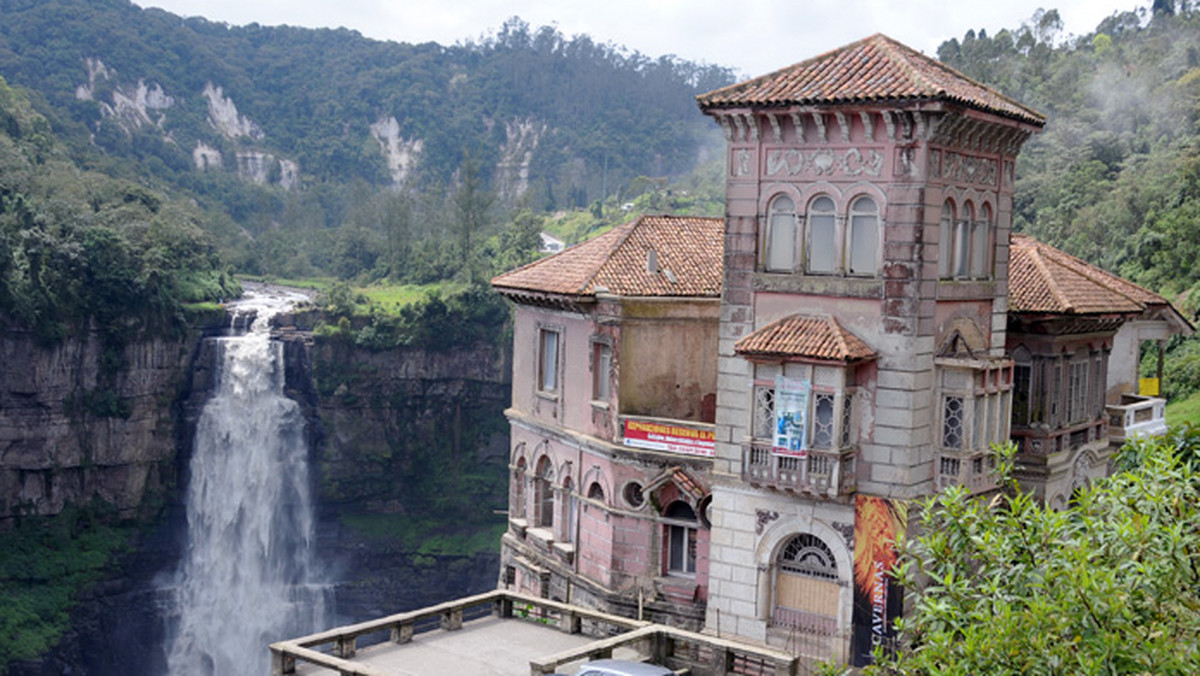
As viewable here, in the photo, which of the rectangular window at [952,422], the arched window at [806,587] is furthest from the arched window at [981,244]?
the arched window at [806,587]

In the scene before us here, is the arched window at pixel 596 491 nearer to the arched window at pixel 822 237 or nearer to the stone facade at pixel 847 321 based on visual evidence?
the stone facade at pixel 847 321

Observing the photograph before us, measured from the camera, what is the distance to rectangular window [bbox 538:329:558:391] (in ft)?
120

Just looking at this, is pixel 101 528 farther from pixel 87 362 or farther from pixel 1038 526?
pixel 1038 526

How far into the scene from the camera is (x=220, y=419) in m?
70.9

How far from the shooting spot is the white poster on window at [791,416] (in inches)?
1044

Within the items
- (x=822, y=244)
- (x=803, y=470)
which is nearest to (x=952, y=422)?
(x=803, y=470)

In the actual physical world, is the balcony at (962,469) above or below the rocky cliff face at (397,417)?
above

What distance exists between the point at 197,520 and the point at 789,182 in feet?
172

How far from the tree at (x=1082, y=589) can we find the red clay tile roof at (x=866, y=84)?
11.4m

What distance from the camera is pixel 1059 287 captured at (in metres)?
31.9

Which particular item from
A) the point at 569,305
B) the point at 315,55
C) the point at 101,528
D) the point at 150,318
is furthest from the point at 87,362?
the point at 315,55

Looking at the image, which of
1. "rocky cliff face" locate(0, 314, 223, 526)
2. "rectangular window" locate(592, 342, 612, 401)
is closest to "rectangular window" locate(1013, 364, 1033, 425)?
"rectangular window" locate(592, 342, 612, 401)

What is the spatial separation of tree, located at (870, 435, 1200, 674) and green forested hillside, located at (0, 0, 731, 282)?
7580 centimetres

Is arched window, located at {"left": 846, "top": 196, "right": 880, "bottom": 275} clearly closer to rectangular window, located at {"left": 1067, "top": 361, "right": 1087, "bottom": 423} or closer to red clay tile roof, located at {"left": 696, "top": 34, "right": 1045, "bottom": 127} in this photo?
red clay tile roof, located at {"left": 696, "top": 34, "right": 1045, "bottom": 127}
